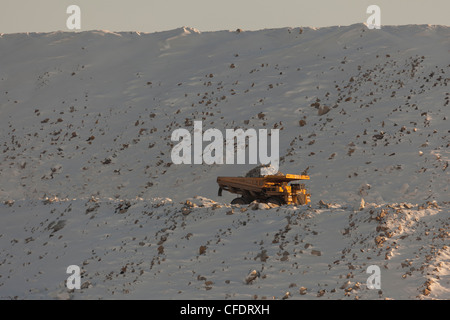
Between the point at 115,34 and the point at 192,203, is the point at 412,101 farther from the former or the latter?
the point at 115,34

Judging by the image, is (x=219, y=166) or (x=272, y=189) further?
(x=219, y=166)

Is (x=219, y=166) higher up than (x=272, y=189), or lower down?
lower down

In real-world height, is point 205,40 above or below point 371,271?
above

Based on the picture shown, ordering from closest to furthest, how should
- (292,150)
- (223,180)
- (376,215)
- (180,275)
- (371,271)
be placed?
(371,271), (180,275), (376,215), (223,180), (292,150)

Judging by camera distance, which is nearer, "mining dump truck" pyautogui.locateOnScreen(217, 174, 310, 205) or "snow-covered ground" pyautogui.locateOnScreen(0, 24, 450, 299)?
"snow-covered ground" pyautogui.locateOnScreen(0, 24, 450, 299)

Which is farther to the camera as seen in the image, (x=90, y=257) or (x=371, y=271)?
(x=90, y=257)

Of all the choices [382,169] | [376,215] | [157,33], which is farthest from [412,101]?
[157,33]

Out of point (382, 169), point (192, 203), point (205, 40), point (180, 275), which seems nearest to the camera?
point (180, 275)

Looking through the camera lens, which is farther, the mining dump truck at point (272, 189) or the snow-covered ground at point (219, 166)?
the mining dump truck at point (272, 189)
